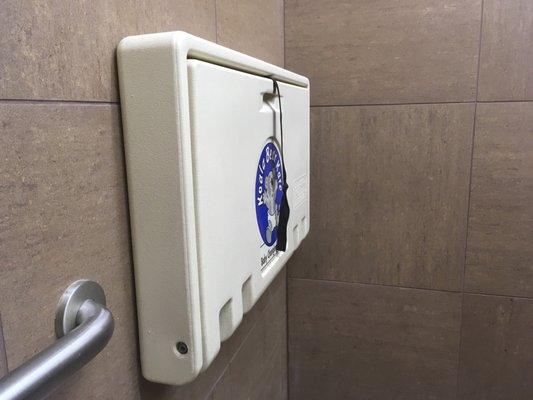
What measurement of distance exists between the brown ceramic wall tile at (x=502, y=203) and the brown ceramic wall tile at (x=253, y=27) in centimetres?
49

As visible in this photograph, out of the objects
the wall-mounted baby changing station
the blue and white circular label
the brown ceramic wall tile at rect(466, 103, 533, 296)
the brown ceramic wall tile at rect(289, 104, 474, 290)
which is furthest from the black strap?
the brown ceramic wall tile at rect(466, 103, 533, 296)

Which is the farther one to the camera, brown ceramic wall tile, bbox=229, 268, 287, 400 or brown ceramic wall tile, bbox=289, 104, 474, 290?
brown ceramic wall tile, bbox=289, 104, 474, 290

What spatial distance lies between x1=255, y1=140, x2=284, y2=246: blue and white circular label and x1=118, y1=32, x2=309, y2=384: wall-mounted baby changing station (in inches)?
1.7

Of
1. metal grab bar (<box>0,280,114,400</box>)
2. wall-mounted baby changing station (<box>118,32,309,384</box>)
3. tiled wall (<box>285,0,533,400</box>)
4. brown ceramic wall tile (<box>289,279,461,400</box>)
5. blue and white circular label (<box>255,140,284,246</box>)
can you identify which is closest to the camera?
metal grab bar (<box>0,280,114,400</box>)

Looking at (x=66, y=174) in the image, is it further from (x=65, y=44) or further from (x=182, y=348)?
(x=182, y=348)

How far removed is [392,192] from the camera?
1.07m

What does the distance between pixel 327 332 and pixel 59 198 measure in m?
→ 0.97

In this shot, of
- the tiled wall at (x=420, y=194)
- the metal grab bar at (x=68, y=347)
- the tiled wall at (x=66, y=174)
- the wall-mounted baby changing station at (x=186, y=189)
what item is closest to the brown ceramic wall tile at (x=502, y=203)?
the tiled wall at (x=420, y=194)

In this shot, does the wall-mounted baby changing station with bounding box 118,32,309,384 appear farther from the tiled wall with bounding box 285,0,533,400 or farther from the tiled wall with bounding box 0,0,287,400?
the tiled wall with bounding box 285,0,533,400

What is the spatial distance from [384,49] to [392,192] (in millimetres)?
341

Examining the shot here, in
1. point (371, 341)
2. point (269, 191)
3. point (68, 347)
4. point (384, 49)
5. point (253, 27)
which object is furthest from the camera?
point (371, 341)

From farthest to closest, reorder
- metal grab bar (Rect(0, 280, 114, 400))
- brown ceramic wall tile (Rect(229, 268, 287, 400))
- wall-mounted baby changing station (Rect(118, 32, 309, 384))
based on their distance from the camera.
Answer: brown ceramic wall tile (Rect(229, 268, 287, 400))
wall-mounted baby changing station (Rect(118, 32, 309, 384))
metal grab bar (Rect(0, 280, 114, 400))

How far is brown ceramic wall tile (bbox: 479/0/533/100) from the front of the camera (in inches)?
36.7

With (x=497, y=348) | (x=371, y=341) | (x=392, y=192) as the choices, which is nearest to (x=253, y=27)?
(x=392, y=192)
